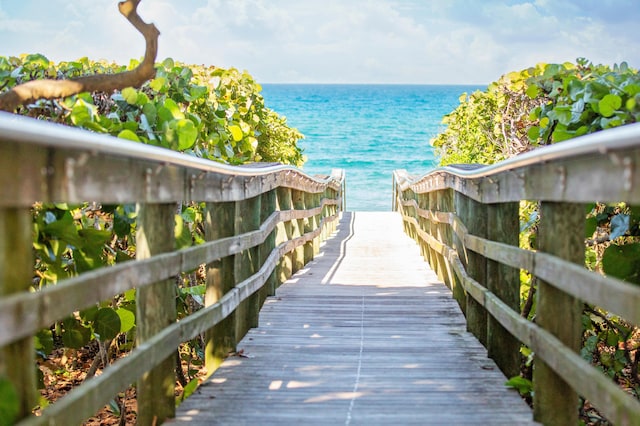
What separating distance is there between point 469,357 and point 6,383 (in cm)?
315

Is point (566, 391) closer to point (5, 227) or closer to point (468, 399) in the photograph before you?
point (468, 399)

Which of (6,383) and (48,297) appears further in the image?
(48,297)

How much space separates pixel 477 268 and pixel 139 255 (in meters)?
2.46

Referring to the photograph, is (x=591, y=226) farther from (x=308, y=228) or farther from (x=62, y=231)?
(x=308, y=228)

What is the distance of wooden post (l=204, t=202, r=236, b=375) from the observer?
4.55 meters

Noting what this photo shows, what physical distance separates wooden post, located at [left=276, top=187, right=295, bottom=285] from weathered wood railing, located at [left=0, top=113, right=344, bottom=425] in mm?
916

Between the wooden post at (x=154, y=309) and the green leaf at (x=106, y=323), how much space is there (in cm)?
67

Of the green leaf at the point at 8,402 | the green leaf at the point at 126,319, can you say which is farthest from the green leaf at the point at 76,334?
the green leaf at the point at 8,402

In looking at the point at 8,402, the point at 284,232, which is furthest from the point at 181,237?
the point at 284,232

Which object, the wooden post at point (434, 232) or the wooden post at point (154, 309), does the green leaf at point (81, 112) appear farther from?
the wooden post at point (434, 232)

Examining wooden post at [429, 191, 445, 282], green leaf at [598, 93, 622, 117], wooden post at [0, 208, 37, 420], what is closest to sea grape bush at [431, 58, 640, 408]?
green leaf at [598, 93, 622, 117]

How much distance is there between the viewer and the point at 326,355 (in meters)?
4.80

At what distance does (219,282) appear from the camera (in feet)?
15.0

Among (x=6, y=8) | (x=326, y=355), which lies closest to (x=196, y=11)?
(x=6, y=8)
